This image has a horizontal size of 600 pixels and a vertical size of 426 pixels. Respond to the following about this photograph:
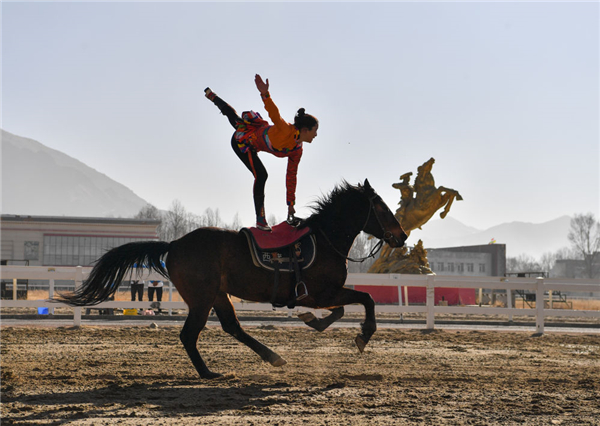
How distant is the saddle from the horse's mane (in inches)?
14.3

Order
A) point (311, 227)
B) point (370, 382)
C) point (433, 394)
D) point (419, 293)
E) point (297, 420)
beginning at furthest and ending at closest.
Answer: point (419, 293), point (311, 227), point (370, 382), point (433, 394), point (297, 420)

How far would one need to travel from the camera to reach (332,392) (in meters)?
6.55

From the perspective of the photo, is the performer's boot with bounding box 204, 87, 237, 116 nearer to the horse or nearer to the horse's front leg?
the horse

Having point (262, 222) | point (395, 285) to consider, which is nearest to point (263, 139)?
point (262, 222)

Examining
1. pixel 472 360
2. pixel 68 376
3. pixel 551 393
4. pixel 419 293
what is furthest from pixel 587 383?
pixel 419 293

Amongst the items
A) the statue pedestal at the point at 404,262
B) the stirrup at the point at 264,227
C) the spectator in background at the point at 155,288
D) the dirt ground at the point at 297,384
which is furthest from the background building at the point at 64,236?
the stirrup at the point at 264,227

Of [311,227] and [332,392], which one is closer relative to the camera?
[332,392]

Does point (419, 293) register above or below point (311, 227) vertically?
below

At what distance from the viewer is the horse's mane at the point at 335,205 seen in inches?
311

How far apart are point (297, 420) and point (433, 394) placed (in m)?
1.85

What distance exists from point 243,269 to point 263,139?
1.52 metres

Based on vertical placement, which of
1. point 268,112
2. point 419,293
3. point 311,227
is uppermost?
point 268,112

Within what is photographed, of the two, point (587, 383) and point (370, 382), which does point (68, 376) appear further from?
point (587, 383)

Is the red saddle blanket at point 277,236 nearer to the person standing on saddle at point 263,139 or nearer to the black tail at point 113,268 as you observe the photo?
the person standing on saddle at point 263,139
